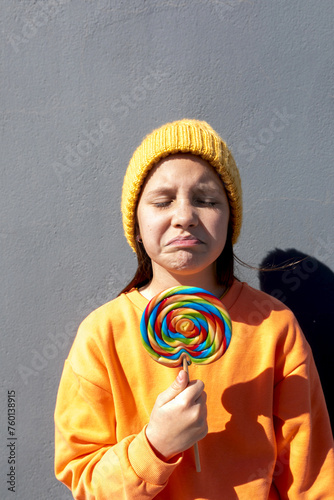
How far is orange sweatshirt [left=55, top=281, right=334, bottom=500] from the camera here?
1.91 metres

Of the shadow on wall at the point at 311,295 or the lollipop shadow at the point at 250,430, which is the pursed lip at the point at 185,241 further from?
the shadow on wall at the point at 311,295

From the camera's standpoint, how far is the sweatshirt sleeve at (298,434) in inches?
77.3

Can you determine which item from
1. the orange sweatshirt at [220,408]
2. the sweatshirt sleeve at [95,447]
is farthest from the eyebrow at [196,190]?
the sweatshirt sleeve at [95,447]

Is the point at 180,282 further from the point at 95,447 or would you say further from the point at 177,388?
the point at 95,447

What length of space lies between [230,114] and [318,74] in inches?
20.0

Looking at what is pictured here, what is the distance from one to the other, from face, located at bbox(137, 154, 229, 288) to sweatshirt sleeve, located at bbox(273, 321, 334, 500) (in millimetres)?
566

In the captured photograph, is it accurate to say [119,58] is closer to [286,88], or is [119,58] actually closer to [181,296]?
[286,88]

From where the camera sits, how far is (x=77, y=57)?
247 cm

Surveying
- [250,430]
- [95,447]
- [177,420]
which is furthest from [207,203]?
[95,447]

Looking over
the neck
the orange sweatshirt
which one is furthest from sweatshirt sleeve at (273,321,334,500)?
the neck

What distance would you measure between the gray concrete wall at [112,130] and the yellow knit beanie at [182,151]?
563 millimetres

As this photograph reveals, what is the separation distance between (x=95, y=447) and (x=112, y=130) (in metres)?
1.55

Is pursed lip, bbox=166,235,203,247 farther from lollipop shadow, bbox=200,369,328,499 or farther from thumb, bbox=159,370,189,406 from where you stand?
lollipop shadow, bbox=200,369,328,499

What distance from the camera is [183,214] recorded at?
69.8 inches
